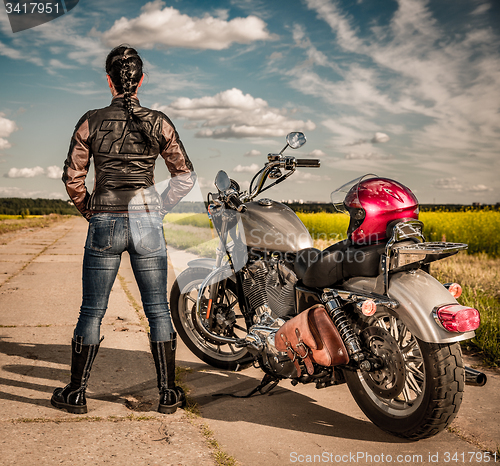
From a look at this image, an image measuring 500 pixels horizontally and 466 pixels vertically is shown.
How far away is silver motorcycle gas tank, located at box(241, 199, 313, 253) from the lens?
127 inches

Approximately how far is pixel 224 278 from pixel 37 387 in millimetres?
1543

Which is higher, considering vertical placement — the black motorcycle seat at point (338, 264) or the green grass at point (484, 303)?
the black motorcycle seat at point (338, 264)

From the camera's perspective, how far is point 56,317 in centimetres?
528

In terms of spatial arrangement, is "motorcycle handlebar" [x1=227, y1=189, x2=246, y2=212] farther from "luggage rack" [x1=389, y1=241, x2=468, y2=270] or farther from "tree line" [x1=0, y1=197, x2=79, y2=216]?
"tree line" [x1=0, y1=197, x2=79, y2=216]

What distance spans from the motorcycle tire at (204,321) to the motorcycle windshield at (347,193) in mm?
1204

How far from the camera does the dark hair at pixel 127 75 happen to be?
298 cm

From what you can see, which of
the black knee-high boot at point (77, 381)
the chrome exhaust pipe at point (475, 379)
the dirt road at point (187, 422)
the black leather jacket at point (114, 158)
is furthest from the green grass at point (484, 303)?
the black knee-high boot at point (77, 381)

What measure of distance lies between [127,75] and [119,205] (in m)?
0.82

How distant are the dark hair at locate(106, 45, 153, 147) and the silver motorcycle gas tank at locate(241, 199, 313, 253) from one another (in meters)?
0.88

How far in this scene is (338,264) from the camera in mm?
2680

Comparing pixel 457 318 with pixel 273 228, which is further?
pixel 273 228

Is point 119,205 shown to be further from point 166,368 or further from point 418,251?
point 418,251

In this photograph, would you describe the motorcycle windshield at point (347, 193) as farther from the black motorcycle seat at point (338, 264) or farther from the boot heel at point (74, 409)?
the boot heel at point (74, 409)

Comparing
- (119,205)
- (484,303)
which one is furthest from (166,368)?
(484,303)
